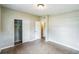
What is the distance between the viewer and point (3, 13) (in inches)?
178

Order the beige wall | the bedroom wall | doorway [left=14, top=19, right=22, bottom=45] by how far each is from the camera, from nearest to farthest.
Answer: the beige wall
the bedroom wall
doorway [left=14, top=19, right=22, bottom=45]

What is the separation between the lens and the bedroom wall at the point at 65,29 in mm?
4818

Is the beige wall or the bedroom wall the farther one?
the bedroom wall

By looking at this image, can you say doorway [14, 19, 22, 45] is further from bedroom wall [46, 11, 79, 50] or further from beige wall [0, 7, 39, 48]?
bedroom wall [46, 11, 79, 50]

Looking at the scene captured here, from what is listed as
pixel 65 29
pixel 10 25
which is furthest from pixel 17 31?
pixel 65 29

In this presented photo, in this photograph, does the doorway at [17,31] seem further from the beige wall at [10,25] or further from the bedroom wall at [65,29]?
the bedroom wall at [65,29]

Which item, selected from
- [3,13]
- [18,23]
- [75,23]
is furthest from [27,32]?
[75,23]

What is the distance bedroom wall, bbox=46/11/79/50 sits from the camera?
15.8 ft

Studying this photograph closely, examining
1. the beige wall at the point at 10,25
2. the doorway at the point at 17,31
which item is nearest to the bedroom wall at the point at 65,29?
the beige wall at the point at 10,25

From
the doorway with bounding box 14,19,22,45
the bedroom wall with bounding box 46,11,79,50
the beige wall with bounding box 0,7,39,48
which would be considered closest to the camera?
the beige wall with bounding box 0,7,39,48

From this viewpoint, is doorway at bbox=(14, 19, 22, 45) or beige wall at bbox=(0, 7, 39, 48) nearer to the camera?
beige wall at bbox=(0, 7, 39, 48)

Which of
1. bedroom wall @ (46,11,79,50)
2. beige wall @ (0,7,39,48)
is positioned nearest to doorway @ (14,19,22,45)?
beige wall @ (0,7,39,48)

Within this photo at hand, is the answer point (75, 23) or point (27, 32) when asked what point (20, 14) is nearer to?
point (27, 32)

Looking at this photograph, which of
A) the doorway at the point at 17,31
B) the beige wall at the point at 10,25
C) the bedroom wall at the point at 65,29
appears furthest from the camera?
the doorway at the point at 17,31
